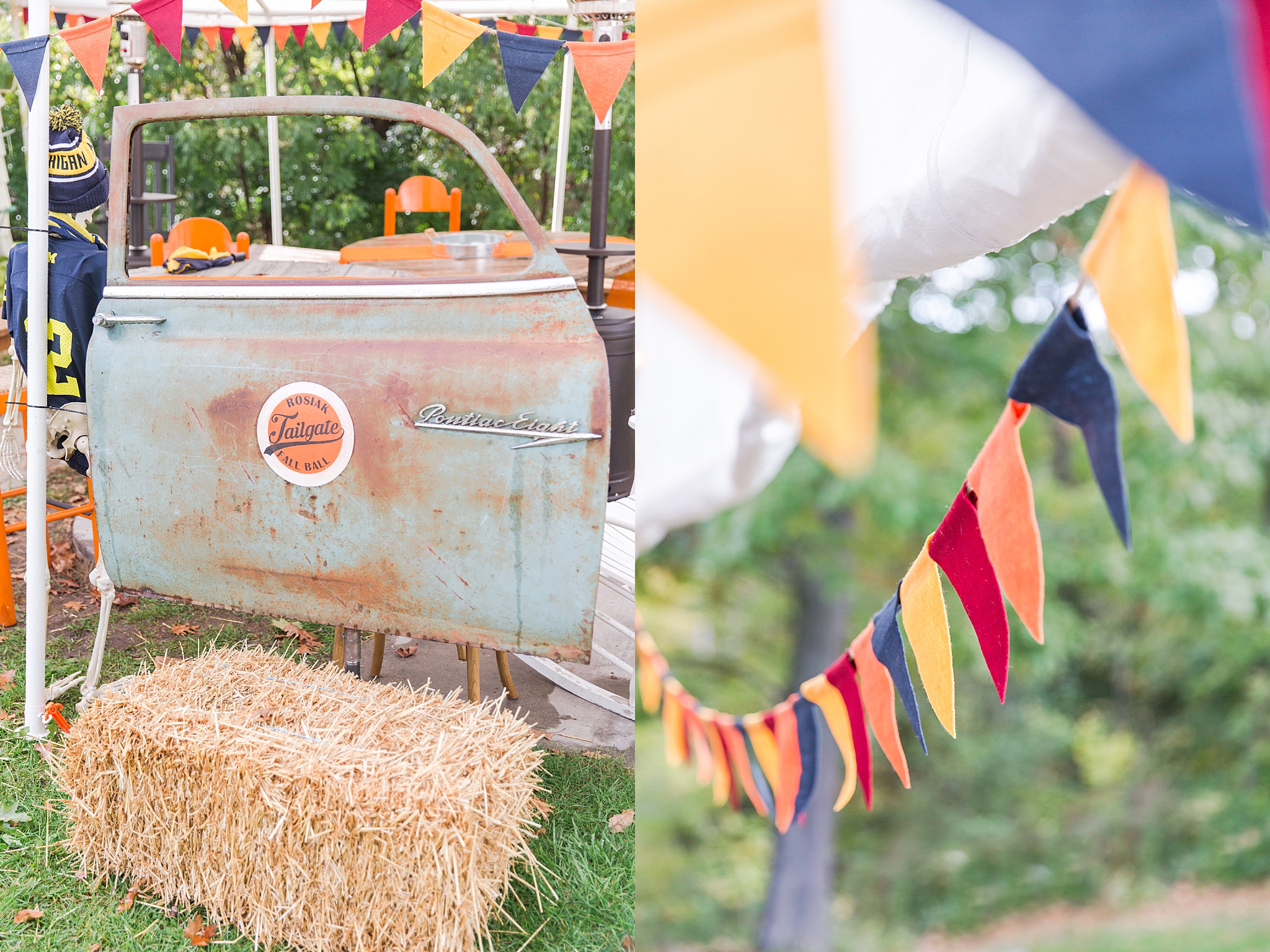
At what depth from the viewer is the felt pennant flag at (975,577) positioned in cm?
142

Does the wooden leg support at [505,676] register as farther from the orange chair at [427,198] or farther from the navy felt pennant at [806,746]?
the orange chair at [427,198]

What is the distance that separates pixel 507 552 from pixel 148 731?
906 millimetres

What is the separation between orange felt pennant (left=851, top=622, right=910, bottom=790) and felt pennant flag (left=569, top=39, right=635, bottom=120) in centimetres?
156

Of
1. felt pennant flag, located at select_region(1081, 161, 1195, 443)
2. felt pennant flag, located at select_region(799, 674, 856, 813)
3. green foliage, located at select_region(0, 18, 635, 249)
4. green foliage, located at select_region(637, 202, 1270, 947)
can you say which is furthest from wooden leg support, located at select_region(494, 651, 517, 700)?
green foliage, located at select_region(0, 18, 635, 249)

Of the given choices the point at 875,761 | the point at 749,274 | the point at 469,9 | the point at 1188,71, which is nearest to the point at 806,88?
the point at 749,274

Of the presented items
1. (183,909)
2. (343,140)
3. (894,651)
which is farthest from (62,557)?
(343,140)

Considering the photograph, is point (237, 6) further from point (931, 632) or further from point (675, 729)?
point (931, 632)

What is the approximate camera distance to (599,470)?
2.21 m

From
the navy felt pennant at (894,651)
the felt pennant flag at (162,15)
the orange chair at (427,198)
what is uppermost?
the felt pennant flag at (162,15)

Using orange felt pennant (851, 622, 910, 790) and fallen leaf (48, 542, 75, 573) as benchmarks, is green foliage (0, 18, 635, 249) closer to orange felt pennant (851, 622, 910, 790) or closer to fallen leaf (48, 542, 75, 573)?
fallen leaf (48, 542, 75, 573)

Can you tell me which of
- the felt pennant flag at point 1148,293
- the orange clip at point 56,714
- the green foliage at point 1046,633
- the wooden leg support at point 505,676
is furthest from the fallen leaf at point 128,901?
the green foliage at point 1046,633

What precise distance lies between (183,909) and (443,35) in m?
2.38

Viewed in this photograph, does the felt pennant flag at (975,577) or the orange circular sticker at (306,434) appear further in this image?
the orange circular sticker at (306,434)

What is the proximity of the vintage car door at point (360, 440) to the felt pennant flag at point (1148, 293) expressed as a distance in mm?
1419
